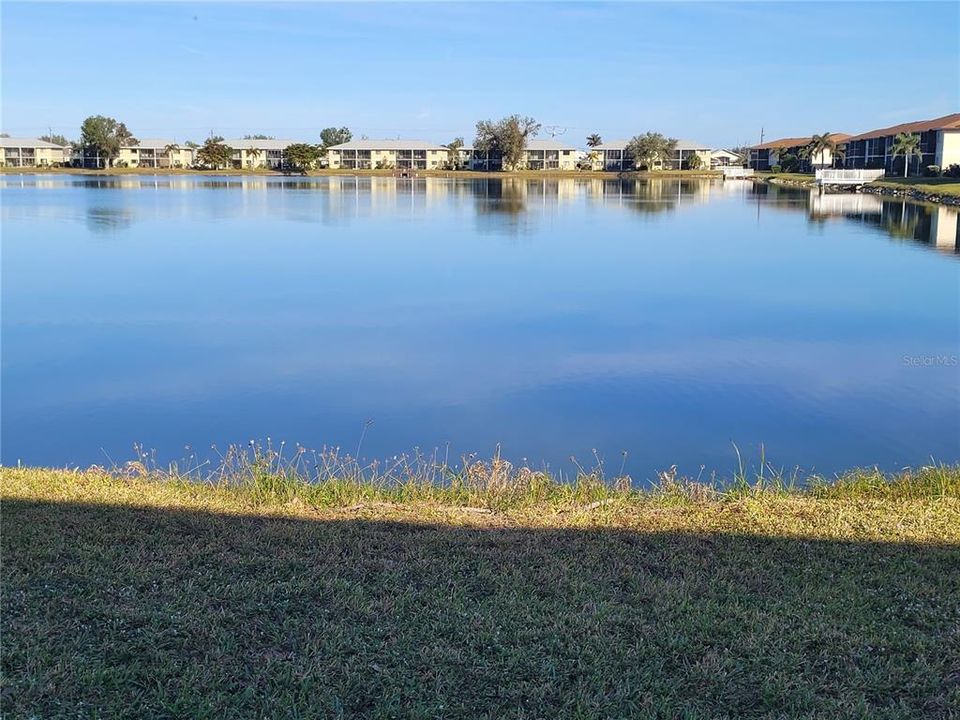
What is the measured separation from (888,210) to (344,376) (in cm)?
4145

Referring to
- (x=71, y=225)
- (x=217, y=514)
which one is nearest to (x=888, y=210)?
(x=71, y=225)

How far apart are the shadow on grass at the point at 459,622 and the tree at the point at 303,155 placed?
107436 mm

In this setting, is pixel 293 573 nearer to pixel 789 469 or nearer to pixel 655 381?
pixel 789 469

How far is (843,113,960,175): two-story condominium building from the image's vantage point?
72562 mm

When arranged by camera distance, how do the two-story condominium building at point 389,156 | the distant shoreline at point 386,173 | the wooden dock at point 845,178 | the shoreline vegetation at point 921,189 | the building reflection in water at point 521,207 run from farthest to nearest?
the two-story condominium building at point 389,156 < the distant shoreline at point 386,173 < the wooden dock at point 845,178 < the shoreline vegetation at point 921,189 < the building reflection in water at point 521,207

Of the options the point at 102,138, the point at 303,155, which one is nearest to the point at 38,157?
the point at 102,138

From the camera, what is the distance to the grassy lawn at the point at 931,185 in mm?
54431

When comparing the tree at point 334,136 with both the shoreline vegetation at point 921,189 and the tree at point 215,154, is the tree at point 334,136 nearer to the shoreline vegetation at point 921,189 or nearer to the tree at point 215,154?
the tree at point 215,154

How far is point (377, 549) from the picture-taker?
193 inches

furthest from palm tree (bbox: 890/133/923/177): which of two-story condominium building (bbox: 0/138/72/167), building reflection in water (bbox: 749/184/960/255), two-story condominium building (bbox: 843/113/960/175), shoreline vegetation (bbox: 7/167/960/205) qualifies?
two-story condominium building (bbox: 0/138/72/167)

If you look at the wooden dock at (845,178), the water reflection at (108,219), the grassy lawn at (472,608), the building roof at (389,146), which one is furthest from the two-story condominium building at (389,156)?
the grassy lawn at (472,608)

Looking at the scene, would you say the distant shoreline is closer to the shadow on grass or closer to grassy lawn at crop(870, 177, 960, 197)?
grassy lawn at crop(870, 177, 960, 197)

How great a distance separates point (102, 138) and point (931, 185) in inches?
3609

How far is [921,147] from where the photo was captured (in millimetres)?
79000
